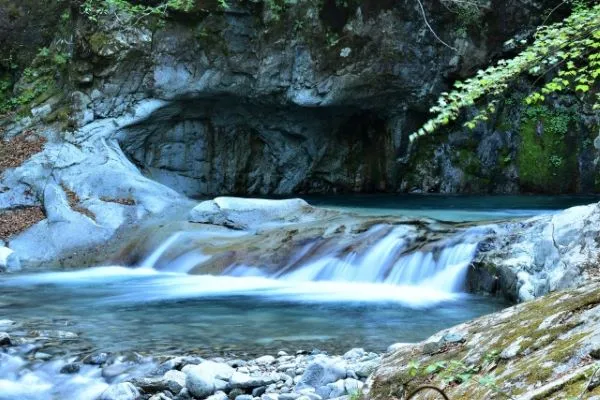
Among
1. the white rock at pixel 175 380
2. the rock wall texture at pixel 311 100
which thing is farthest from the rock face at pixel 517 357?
the rock wall texture at pixel 311 100

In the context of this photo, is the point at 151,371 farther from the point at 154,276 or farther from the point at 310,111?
the point at 310,111

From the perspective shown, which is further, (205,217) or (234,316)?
(205,217)

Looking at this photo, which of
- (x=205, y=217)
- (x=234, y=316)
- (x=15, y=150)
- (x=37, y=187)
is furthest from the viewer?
(x=15, y=150)

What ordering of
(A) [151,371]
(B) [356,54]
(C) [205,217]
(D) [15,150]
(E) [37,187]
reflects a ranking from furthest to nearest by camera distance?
(B) [356,54] → (D) [15,150] → (E) [37,187] → (C) [205,217] → (A) [151,371]

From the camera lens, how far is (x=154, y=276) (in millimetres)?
11148

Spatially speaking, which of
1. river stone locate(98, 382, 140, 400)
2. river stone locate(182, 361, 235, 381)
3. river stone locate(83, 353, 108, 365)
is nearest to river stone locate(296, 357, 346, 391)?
river stone locate(182, 361, 235, 381)

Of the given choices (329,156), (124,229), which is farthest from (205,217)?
(329,156)

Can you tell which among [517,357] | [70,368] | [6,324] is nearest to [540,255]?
[70,368]

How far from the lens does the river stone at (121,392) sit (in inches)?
200

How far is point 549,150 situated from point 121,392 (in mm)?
16604

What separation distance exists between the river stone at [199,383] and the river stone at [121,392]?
38 centimetres

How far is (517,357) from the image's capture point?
2.99 m

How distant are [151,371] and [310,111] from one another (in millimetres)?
14213

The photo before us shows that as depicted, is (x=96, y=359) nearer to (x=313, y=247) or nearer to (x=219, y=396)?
(x=219, y=396)
